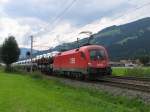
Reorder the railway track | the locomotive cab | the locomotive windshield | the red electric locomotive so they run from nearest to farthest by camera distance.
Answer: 1. the railway track
2. the locomotive cab
3. the red electric locomotive
4. the locomotive windshield

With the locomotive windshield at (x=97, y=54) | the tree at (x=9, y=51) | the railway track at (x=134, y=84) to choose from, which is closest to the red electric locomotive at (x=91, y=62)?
the locomotive windshield at (x=97, y=54)

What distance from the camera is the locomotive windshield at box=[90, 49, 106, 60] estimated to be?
33375 millimetres

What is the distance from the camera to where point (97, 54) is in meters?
33.8

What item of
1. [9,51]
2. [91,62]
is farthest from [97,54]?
[9,51]

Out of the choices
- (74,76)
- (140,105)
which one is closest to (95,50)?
(74,76)

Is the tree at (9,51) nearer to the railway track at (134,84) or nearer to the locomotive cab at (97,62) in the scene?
the railway track at (134,84)

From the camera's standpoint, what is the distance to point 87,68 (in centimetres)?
3272

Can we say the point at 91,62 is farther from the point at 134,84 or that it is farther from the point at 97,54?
the point at 134,84

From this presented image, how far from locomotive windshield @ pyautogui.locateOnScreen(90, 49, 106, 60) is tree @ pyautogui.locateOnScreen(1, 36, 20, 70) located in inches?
2200

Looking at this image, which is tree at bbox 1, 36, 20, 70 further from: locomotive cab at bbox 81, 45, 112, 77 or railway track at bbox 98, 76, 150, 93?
locomotive cab at bbox 81, 45, 112, 77

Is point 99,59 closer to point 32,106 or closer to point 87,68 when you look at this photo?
point 87,68

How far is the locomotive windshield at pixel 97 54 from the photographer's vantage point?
3338 centimetres

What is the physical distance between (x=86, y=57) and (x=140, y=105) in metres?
17.0

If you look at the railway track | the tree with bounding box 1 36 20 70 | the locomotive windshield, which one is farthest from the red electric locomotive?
the tree with bounding box 1 36 20 70
